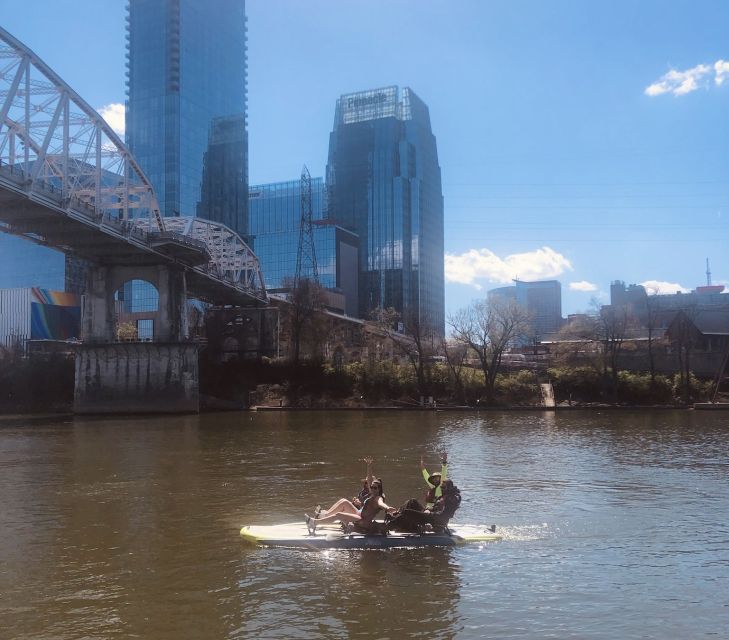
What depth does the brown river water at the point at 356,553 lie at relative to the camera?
38.4 feet

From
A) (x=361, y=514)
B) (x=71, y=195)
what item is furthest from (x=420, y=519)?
(x=71, y=195)

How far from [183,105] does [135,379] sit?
4606 inches

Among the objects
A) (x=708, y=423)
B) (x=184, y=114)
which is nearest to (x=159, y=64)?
(x=184, y=114)

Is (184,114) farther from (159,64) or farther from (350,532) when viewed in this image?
(350,532)

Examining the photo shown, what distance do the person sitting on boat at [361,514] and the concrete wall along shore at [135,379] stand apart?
5953 centimetres

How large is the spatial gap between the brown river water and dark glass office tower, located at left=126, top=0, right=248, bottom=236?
145834mm

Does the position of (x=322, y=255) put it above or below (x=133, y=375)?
above

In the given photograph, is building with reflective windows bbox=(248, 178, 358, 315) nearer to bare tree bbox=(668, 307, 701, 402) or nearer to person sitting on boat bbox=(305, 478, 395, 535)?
bare tree bbox=(668, 307, 701, 402)

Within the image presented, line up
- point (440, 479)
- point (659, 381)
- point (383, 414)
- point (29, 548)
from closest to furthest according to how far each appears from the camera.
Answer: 1. point (29, 548)
2. point (440, 479)
3. point (383, 414)
4. point (659, 381)

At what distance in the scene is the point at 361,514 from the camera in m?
16.4

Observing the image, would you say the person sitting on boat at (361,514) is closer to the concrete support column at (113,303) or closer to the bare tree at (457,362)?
the bare tree at (457,362)

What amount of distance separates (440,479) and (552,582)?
4.42 meters

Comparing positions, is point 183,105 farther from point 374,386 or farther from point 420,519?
point 420,519

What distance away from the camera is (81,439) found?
44375 mm
